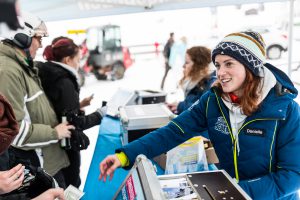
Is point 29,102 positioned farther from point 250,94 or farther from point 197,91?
point 197,91

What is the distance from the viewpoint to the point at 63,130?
1871 millimetres

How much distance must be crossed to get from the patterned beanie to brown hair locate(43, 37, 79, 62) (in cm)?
129

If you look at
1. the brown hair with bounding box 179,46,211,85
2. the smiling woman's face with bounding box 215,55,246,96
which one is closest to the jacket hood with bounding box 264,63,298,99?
the smiling woman's face with bounding box 215,55,246,96

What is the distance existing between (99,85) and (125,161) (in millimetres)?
7799

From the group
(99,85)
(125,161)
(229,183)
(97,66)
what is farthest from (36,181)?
(97,66)

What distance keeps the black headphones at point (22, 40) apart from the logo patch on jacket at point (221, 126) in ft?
3.83

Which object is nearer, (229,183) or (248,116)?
(229,183)

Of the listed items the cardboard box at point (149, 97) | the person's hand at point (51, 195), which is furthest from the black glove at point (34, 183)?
the cardboard box at point (149, 97)

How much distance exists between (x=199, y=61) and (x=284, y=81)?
1567 millimetres

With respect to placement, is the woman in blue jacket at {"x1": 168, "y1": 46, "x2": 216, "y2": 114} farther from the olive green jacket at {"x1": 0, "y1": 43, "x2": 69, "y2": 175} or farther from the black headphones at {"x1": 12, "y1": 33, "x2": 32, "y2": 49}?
the black headphones at {"x1": 12, "y1": 33, "x2": 32, "y2": 49}

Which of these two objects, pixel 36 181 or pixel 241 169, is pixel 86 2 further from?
pixel 241 169

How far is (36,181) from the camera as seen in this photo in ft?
4.19

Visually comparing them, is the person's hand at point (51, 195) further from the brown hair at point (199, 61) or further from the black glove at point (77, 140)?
the brown hair at point (199, 61)

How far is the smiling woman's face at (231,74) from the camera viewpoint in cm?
132
